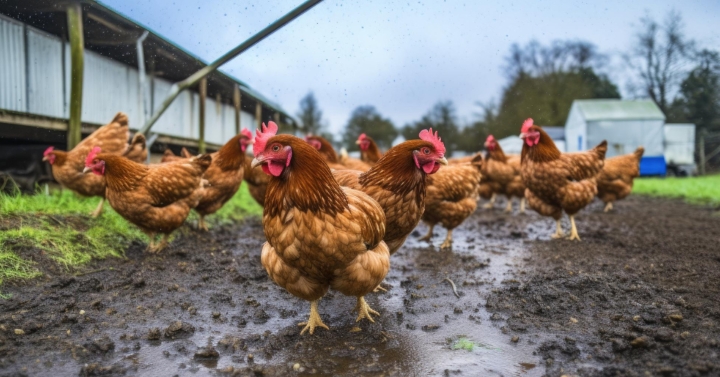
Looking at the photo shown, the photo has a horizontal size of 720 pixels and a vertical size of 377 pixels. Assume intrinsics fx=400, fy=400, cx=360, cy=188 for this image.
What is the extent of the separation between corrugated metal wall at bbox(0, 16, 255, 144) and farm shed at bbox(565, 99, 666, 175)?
20.5m

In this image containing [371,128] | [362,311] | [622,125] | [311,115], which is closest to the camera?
[362,311]

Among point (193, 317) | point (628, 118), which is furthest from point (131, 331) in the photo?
point (628, 118)

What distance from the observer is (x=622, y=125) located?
68.2 feet

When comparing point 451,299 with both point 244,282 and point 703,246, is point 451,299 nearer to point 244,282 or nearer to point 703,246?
point 244,282

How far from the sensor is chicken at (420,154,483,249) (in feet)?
16.9

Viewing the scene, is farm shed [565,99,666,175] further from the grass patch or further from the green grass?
the grass patch

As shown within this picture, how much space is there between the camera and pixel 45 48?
5.91 meters

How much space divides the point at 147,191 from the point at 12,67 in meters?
3.07

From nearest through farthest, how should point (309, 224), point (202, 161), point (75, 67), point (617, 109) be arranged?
point (309, 224), point (202, 161), point (75, 67), point (617, 109)

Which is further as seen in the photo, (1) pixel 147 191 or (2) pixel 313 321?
(1) pixel 147 191

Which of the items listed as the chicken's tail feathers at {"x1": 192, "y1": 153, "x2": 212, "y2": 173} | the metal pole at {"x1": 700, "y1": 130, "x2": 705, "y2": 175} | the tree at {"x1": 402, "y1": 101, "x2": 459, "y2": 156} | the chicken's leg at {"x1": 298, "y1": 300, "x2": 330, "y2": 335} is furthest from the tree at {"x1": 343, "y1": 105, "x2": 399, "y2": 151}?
the chicken's leg at {"x1": 298, "y1": 300, "x2": 330, "y2": 335}

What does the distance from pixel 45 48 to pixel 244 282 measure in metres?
5.08

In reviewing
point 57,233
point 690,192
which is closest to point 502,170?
point 690,192

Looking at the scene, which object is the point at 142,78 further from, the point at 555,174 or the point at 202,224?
the point at 555,174
